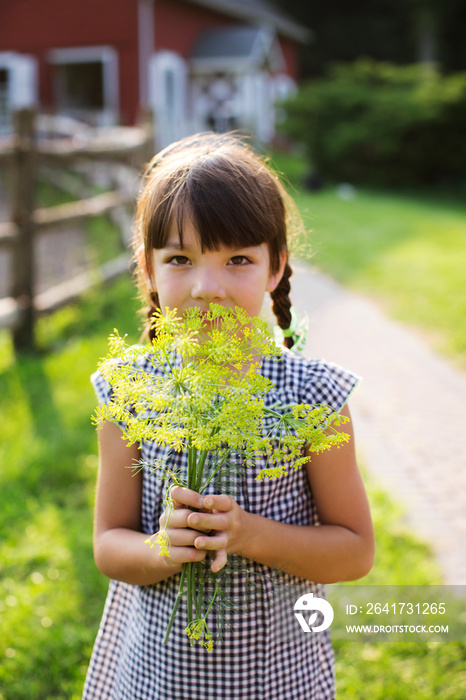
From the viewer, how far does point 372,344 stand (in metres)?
6.50

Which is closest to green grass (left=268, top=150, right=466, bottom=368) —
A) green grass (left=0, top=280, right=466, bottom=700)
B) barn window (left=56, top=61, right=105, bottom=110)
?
green grass (left=0, top=280, right=466, bottom=700)

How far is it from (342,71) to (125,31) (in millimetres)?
7218

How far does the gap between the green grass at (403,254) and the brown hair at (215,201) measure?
0.41 meters

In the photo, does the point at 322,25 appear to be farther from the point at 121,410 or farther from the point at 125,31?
the point at 121,410

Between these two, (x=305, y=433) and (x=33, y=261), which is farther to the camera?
(x=33, y=261)

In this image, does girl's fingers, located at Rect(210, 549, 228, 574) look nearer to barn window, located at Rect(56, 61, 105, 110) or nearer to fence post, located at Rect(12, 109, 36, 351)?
fence post, located at Rect(12, 109, 36, 351)

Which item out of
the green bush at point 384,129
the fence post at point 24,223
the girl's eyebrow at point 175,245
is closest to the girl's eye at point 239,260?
the girl's eyebrow at point 175,245

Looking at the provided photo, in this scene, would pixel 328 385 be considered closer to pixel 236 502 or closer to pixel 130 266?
pixel 236 502

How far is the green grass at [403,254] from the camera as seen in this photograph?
727 centimetres

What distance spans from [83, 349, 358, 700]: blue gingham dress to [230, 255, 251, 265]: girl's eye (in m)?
0.29

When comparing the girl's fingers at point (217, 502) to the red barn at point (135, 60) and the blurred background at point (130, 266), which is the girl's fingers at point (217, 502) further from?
the red barn at point (135, 60)

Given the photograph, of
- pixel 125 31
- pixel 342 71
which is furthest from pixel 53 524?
pixel 342 71

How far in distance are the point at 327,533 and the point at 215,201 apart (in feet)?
2.57

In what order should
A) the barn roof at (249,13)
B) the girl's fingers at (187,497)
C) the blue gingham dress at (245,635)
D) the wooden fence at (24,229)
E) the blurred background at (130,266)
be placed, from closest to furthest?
the girl's fingers at (187,497) < the blue gingham dress at (245,635) < the blurred background at (130,266) < the wooden fence at (24,229) < the barn roof at (249,13)
